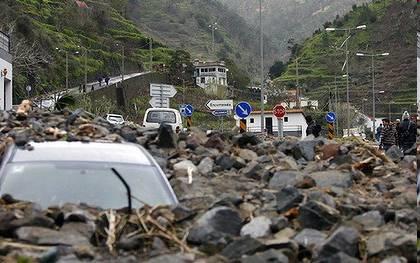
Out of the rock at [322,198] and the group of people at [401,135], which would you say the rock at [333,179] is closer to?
the rock at [322,198]

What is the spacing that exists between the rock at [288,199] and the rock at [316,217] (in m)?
0.38

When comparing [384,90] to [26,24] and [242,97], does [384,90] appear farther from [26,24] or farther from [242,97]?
[26,24]

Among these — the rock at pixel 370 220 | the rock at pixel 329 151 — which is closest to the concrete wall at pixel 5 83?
the rock at pixel 329 151

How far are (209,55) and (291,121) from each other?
3100 inches

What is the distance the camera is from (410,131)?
1995 centimetres

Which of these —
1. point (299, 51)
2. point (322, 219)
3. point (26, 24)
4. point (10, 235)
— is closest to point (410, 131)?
point (322, 219)

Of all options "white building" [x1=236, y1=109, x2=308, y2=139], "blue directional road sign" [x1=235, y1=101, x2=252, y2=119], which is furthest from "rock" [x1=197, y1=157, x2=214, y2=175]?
"white building" [x1=236, y1=109, x2=308, y2=139]

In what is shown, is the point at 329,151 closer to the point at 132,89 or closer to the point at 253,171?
the point at 253,171

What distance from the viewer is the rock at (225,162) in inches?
390

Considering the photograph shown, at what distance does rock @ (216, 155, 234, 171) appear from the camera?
9914 millimetres

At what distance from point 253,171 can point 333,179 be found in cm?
131

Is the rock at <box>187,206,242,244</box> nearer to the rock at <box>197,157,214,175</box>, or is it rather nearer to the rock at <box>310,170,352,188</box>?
the rock at <box>310,170,352,188</box>

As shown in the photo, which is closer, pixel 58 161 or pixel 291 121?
pixel 58 161

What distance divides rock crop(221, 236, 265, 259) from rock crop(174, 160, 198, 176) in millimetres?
4561
